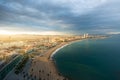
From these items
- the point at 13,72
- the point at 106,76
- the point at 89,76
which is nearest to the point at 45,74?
the point at 13,72

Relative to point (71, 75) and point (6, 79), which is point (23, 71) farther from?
point (71, 75)

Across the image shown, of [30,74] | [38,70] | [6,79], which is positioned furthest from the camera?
[38,70]

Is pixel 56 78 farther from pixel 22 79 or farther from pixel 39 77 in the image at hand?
pixel 22 79

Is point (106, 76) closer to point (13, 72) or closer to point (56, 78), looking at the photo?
point (56, 78)

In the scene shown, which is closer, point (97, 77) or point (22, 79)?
point (22, 79)

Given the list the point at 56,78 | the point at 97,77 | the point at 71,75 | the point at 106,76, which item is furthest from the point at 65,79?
the point at 106,76

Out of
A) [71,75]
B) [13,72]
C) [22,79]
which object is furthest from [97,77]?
[13,72]

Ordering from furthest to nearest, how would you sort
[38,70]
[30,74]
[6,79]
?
1. [38,70]
2. [30,74]
3. [6,79]

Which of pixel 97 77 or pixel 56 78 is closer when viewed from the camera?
pixel 56 78
